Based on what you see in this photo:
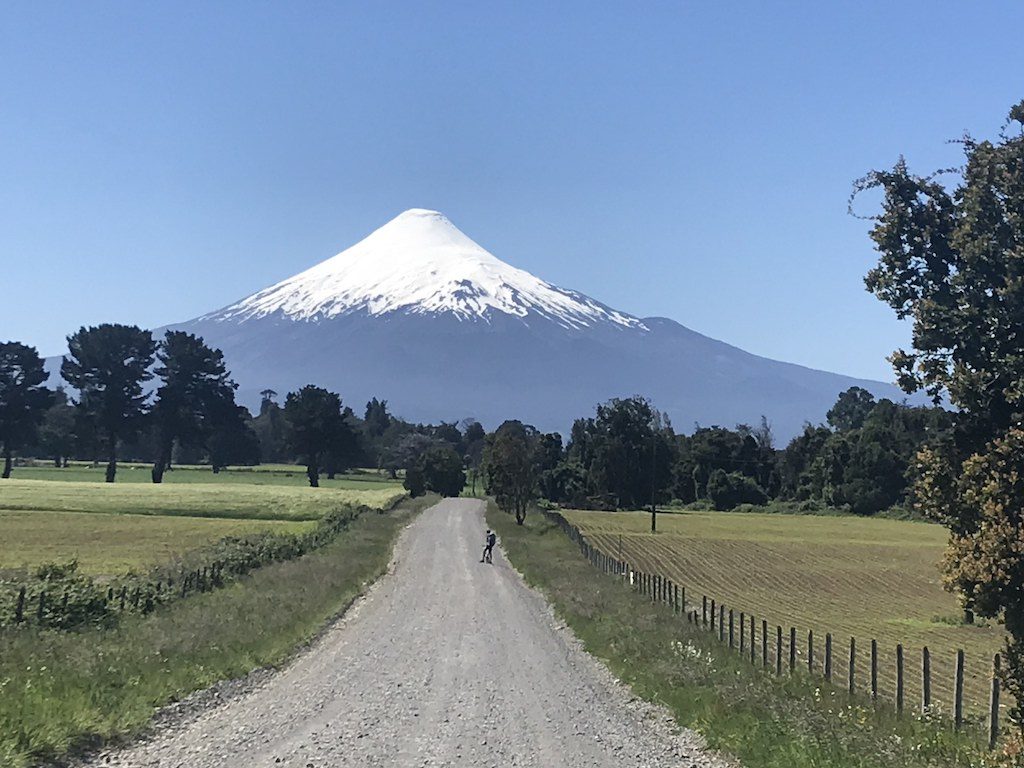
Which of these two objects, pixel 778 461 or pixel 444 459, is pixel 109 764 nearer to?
pixel 444 459

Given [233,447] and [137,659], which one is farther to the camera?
[233,447]

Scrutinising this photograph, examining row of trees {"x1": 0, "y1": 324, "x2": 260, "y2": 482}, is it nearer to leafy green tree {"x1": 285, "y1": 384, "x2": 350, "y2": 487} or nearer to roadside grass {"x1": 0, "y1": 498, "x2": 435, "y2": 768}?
leafy green tree {"x1": 285, "y1": 384, "x2": 350, "y2": 487}

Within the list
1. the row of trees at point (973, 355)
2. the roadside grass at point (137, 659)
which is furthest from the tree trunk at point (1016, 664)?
the roadside grass at point (137, 659)

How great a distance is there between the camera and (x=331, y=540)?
173ft

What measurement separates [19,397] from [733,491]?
9240 centimetres

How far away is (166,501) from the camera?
7719cm

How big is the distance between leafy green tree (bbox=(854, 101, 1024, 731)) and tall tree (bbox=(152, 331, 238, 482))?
105196 millimetres

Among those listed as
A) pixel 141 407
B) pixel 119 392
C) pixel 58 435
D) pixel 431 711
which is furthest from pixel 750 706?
pixel 58 435

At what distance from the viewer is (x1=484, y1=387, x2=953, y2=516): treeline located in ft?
432

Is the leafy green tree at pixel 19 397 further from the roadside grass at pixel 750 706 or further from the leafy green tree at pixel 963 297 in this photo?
the leafy green tree at pixel 963 297

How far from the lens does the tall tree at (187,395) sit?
124 metres

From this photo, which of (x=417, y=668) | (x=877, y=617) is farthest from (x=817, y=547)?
(x=417, y=668)

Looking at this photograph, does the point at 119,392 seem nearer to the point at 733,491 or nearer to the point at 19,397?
the point at 19,397

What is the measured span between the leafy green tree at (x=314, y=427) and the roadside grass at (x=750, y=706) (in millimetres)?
114810
